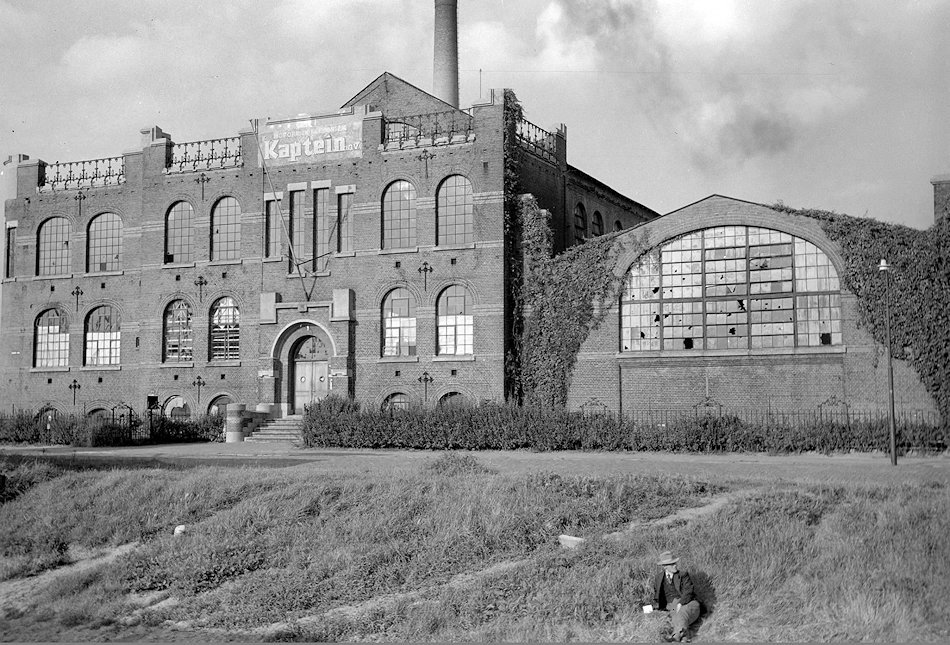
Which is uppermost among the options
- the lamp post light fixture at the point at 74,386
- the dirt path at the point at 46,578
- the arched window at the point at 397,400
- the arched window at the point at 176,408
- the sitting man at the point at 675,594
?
the lamp post light fixture at the point at 74,386

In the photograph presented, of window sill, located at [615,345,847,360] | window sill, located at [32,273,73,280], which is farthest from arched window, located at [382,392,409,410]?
window sill, located at [32,273,73,280]

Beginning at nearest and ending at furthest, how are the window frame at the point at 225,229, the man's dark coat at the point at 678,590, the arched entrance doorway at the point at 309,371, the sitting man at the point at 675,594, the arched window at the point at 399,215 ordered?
the sitting man at the point at 675,594
the man's dark coat at the point at 678,590
the arched window at the point at 399,215
the arched entrance doorway at the point at 309,371
the window frame at the point at 225,229

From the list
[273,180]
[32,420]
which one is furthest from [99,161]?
[32,420]

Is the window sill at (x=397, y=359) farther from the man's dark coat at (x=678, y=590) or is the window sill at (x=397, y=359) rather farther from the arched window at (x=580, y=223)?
the man's dark coat at (x=678, y=590)

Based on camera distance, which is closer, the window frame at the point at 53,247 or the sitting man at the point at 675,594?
the sitting man at the point at 675,594

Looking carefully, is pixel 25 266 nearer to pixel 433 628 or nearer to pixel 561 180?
pixel 561 180

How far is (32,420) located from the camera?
34188 millimetres

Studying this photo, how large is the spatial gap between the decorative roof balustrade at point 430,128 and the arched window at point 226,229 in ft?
22.6

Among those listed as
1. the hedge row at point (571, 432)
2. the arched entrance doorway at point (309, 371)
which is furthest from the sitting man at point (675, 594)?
the arched entrance doorway at point (309, 371)

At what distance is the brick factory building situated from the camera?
3444cm

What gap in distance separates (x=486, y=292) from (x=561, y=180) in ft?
24.7

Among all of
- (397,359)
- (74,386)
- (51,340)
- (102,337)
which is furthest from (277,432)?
(51,340)

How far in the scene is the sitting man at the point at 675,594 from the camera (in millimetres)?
9891

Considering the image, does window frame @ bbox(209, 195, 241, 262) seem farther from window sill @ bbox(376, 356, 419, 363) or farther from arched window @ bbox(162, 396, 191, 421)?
window sill @ bbox(376, 356, 419, 363)
